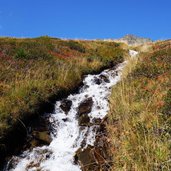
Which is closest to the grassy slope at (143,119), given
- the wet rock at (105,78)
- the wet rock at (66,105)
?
the wet rock at (105,78)

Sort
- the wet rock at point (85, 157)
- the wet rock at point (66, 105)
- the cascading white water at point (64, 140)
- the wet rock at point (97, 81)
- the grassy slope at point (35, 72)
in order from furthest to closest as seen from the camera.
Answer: the wet rock at point (97, 81) < the wet rock at point (66, 105) < the grassy slope at point (35, 72) < the cascading white water at point (64, 140) < the wet rock at point (85, 157)

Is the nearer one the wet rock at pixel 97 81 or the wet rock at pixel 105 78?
the wet rock at pixel 97 81

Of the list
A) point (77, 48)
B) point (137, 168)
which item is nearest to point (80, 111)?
point (137, 168)

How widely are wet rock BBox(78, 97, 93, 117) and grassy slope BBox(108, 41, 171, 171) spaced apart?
4.40 feet

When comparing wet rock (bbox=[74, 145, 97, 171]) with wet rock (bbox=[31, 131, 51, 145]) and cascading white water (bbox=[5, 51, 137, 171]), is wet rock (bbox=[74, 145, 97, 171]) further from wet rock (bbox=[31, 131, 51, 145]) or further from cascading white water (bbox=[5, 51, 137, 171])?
wet rock (bbox=[31, 131, 51, 145])

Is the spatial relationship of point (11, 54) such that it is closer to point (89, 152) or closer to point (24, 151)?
point (24, 151)

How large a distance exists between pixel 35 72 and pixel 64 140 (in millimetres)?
6694

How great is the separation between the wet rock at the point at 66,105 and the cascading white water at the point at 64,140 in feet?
0.45

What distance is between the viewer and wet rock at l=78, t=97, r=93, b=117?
→ 14.2 metres

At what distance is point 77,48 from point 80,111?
16.8 metres

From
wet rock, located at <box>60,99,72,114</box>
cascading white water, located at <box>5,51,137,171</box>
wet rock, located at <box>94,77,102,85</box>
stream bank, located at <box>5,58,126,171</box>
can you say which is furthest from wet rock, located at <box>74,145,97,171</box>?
wet rock, located at <box>94,77,102,85</box>

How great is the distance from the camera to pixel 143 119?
9.66 m

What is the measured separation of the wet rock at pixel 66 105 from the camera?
14.8 meters

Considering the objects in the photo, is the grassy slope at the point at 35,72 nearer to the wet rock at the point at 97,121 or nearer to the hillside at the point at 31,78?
the hillside at the point at 31,78
